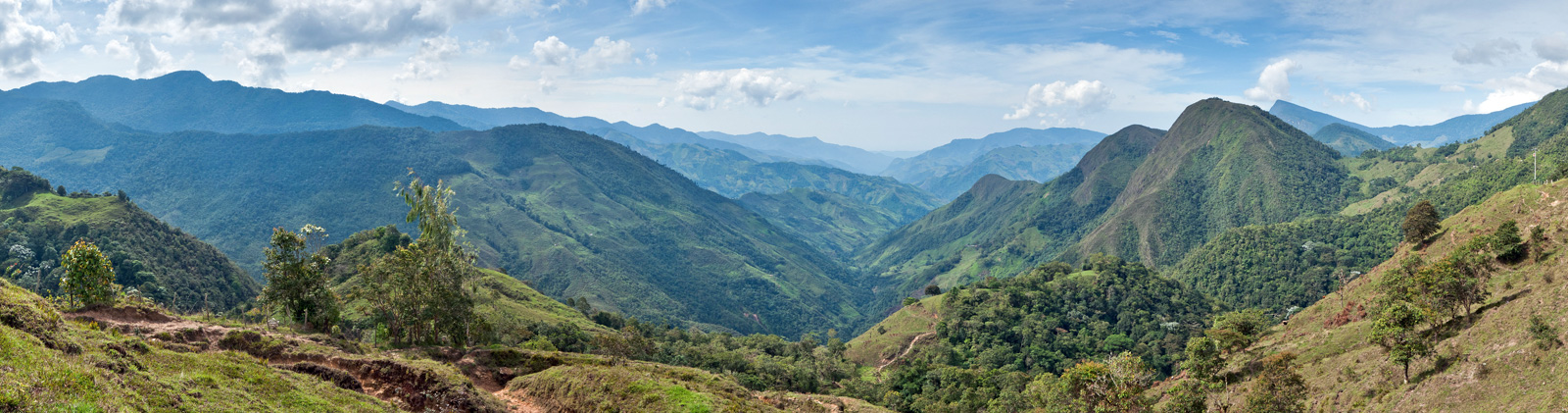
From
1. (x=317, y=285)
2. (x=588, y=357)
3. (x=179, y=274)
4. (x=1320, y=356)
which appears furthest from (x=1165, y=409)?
(x=179, y=274)

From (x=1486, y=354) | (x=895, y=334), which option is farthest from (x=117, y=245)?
(x=1486, y=354)

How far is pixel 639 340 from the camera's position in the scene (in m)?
96.1

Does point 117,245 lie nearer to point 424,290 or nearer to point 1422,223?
point 424,290

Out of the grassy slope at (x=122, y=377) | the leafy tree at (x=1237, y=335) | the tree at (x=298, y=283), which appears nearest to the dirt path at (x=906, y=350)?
the leafy tree at (x=1237, y=335)

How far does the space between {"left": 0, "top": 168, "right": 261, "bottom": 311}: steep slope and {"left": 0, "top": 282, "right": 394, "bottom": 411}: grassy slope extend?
138 m

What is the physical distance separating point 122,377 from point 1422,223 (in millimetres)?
117667

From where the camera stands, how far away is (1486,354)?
4888 cm

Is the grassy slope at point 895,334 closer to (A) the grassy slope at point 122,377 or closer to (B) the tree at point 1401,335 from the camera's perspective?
(B) the tree at point 1401,335

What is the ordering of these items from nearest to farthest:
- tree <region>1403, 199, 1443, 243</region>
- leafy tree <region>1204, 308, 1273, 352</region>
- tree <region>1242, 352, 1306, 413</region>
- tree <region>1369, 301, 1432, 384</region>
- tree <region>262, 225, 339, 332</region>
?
tree <region>1369, 301, 1432, 384</region>, tree <region>262, 225, 339, 332</region>, tree <region>1242, 352, 1306, 413</region>, leafy tree <region>1204, 308, 1273, 352</region>, tree <region>1403, 199, 1443, 243</region>

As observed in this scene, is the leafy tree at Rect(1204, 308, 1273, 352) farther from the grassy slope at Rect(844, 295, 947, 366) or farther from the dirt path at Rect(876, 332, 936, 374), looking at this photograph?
the grassy slope at Rect(844, 295, 947, 366)

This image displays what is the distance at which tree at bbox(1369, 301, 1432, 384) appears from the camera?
5062 centimetres

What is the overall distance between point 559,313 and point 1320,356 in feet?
399

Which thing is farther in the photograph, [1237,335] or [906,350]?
[906,350]

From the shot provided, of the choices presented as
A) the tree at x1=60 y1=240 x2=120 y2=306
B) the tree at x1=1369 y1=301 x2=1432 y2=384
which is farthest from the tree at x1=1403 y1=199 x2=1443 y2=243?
the tree at x1=60 y1=240 x2=120 y2=306
